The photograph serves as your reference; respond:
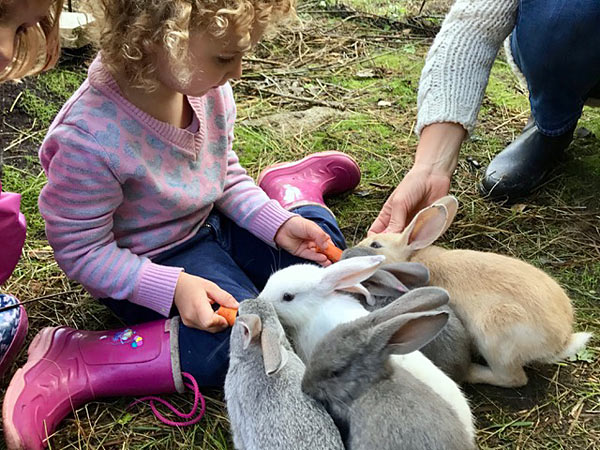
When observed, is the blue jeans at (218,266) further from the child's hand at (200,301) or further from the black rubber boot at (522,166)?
the black rubber boot at (522,166)

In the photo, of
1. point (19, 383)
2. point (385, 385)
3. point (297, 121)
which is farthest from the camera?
point (297, 121)

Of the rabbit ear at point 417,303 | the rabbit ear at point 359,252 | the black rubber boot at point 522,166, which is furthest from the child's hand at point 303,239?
the black rubber boot at point 522,166

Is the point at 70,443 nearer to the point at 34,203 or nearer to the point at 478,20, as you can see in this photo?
the point at 34,203

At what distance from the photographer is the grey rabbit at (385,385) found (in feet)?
5.00

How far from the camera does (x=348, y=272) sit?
2.01 metres

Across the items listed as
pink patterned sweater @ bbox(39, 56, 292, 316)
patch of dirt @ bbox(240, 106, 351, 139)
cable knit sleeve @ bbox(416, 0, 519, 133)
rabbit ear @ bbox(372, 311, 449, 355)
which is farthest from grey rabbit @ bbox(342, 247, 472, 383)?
patch of dirt @ bbox(240, 106, 351, 139)

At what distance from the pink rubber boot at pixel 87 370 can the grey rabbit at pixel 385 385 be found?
0.56 m

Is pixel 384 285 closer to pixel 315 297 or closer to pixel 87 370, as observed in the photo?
pixel 315 297

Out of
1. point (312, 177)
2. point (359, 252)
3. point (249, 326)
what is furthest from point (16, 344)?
point (312, 177)

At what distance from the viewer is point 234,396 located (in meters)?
1.76

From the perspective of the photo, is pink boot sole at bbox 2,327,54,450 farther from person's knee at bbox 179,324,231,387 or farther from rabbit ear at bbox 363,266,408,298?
rabbit ear at bbox 363,266,408,298

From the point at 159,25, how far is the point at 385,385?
111cm

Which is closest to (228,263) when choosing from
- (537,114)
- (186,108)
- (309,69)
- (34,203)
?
(186,108)

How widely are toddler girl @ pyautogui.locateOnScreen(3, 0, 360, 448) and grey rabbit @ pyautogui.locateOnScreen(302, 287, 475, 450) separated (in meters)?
0.48
